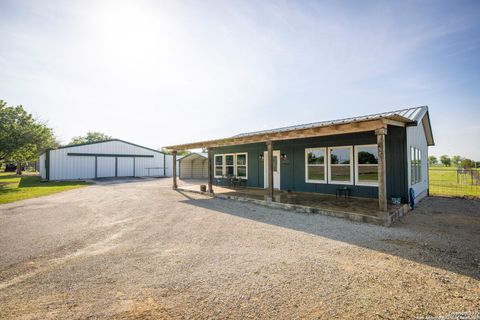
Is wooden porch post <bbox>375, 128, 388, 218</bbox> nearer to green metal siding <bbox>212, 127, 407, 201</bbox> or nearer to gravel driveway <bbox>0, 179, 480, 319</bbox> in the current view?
gravel driveway <bbox>0, 179, 480, 319</bbox>

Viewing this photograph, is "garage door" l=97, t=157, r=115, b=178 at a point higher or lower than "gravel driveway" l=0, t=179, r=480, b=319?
higher

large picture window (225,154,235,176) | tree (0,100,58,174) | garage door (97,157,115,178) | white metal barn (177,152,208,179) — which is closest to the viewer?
large picture window (225,154,235,176)

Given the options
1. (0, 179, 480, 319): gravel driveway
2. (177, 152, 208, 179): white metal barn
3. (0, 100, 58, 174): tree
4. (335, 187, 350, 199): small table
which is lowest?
(0, 179, 480, 319): gravel driveway

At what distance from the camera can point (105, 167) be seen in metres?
23.7

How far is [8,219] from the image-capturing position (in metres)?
6.87

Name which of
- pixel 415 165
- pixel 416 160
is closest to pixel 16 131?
pixel 415 165

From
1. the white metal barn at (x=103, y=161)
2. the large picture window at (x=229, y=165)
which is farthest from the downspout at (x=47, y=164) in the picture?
the large picture window at (x=229, y=165)

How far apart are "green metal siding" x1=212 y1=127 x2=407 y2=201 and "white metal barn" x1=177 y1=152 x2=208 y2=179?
31.6ft

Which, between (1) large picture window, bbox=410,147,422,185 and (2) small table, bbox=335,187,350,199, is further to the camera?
(2) small table, bbox=335,187,350,199

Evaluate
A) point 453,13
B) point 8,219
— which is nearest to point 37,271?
point 8,219

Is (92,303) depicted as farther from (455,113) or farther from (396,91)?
(455,113)

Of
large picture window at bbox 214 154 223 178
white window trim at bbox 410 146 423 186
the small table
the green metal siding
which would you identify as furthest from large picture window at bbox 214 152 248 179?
white window trim at bbox 410 146 423 186

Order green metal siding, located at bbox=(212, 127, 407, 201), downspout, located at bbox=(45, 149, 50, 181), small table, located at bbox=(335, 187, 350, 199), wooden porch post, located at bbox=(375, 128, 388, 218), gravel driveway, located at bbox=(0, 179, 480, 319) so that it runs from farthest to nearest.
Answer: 1. downspout, located at bbox=(45, 149, 50, 181)
2. small table, located at bbox=(335, 187, 350, 199)
3. green metal siding, located at bbox=(212, 127, 407, 201)
4. wooden porch post, located at bbox=(375, 128, 388, 218)
5. gravel driveway, located at bbox=(0, 179, 480, 319)

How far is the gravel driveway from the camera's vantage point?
254 cm
